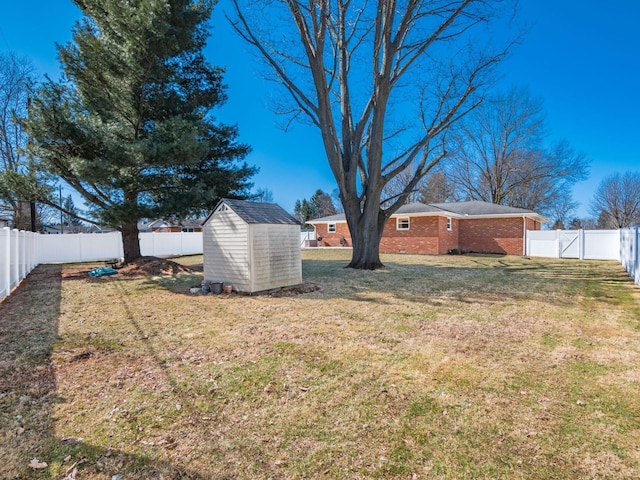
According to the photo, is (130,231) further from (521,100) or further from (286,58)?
(521,100)

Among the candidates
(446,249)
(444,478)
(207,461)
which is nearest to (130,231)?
(207,461)

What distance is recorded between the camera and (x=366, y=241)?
42.9 feet

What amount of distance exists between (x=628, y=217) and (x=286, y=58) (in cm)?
3686

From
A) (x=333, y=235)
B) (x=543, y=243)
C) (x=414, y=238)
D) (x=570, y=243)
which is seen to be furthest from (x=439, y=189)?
(x=570, y=243)

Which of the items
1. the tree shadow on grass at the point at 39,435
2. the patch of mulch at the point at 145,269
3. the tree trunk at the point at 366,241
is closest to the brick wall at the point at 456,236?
the tree trunk at the point at 366,241

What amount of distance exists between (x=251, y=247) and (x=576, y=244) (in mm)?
17105

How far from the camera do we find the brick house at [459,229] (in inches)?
781

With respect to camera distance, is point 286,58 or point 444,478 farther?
point 286,58

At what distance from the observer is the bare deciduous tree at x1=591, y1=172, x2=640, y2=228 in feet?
107

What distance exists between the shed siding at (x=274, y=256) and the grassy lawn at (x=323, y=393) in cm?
200

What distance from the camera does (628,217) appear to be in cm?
3281

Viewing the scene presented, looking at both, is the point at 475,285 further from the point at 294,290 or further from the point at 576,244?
the point at 576,244

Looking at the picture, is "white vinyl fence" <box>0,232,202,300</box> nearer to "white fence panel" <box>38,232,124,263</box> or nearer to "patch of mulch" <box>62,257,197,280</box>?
"white fence panel" <box>38,232,124,263</box>

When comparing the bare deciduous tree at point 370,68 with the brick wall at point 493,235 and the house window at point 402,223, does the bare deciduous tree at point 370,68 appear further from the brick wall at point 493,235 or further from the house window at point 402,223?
the brick wall at point 493,235
